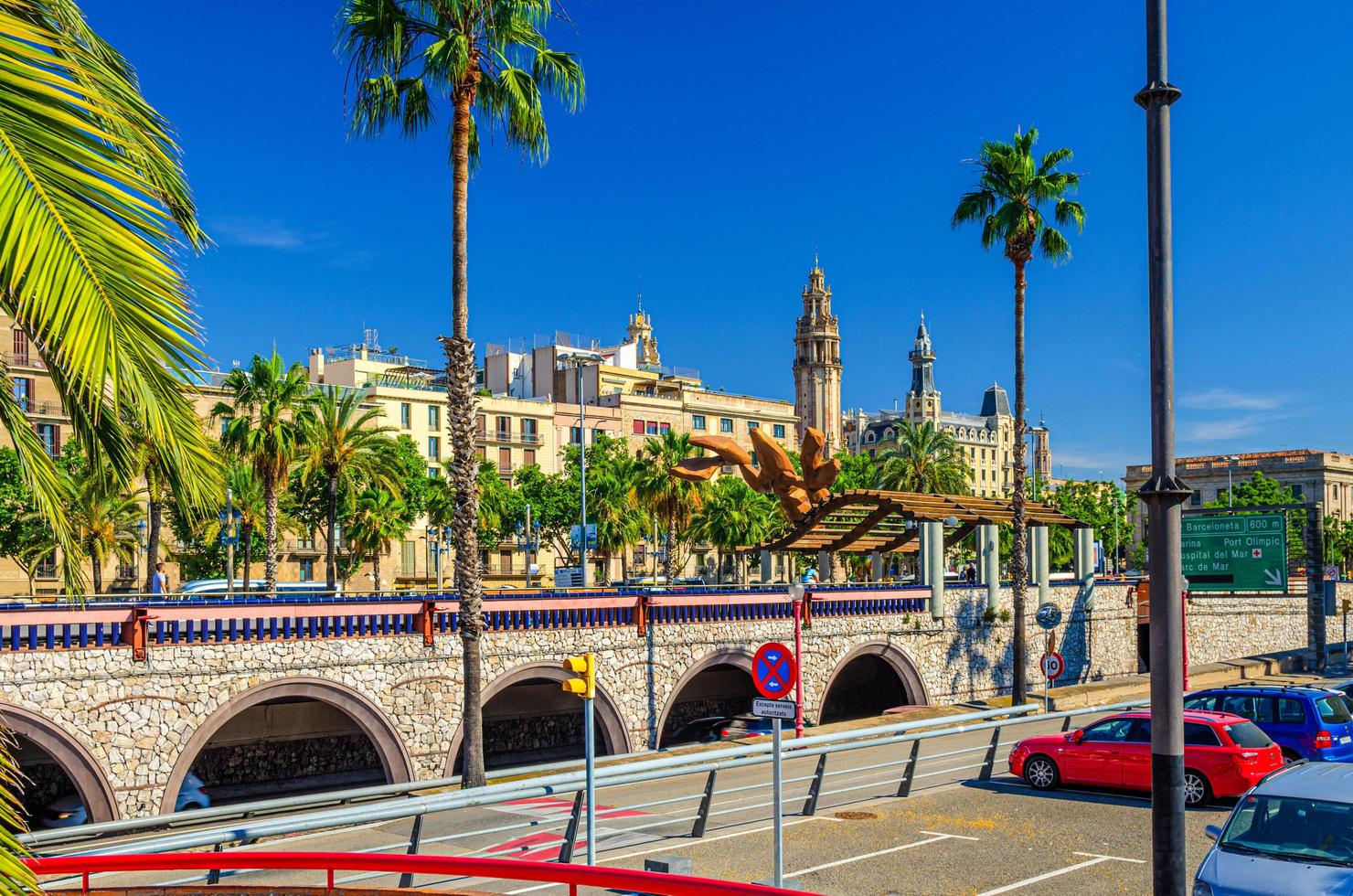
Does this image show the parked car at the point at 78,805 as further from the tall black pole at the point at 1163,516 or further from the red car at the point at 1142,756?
the tall black pole at the point at 1163,516

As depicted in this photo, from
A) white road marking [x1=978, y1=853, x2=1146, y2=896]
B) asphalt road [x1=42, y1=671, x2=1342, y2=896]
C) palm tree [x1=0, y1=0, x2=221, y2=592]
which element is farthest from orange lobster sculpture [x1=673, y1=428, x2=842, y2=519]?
palm tree [x1=0, y1=0, x2=221, y2=592]

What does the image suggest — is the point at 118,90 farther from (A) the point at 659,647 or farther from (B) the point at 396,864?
(A) the point at 659,647

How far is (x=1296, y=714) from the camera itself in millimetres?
21359

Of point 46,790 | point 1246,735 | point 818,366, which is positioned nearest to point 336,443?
point 46,790

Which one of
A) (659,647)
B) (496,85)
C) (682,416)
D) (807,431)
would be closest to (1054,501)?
(682,416)

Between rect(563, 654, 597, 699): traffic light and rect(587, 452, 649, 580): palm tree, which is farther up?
rect(587, 452, 649, 580): palm tree

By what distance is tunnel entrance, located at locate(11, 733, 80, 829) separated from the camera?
2670cm

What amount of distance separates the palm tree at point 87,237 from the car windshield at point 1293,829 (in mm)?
10989

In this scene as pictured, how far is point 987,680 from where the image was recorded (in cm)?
4338

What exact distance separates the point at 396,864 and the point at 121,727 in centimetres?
1801

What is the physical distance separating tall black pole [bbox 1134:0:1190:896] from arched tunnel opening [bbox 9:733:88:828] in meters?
24.4

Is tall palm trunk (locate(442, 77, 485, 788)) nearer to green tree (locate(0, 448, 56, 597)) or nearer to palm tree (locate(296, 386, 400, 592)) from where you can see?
palm tree (locate(296, 386, 400, 592))

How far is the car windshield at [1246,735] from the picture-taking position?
18.6 m

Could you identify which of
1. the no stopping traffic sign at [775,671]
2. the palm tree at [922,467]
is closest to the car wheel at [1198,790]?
the no stopping traffic sign at [775,671]
